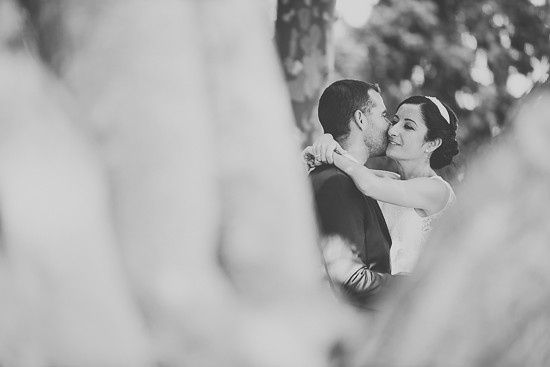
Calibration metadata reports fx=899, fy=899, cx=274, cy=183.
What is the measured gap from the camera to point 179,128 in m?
1.51

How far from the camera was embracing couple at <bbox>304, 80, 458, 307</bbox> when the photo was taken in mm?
2645

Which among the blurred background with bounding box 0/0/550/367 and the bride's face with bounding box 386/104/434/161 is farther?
the bride's face with bounding box 386/104/434/161

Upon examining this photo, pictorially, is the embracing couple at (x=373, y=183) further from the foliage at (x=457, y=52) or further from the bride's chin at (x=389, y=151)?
the foliage at (x=457, y=52)

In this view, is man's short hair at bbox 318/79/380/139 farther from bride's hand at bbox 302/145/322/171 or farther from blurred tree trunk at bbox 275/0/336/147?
blurred tree trunk at bbox 275/0/336/147

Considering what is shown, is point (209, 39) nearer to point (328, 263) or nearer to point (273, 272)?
point (273, 272)

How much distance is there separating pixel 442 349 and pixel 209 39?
728mm

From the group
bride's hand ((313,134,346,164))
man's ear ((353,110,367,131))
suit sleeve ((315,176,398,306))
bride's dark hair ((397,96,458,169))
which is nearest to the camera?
suit sleeve ((315,176,398,306))

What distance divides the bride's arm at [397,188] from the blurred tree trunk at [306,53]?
1016mm

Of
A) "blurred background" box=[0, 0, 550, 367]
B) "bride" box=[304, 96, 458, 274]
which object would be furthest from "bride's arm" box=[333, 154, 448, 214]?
"blurred background" box=[0, 0, 550, 367]

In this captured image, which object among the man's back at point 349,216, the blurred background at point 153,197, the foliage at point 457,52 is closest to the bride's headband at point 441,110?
the man's back at point 349,216

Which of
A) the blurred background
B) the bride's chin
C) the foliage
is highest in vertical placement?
the blurred background

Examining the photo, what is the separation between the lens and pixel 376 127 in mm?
2869

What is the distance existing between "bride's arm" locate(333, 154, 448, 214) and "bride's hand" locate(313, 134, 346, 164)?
18 mm

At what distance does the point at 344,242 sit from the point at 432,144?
1.77 ft
